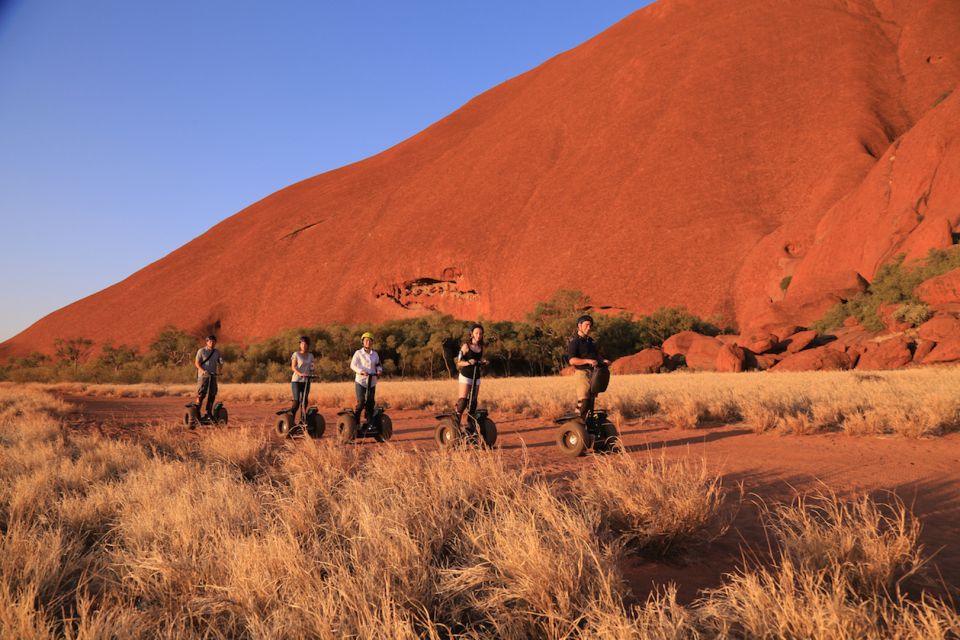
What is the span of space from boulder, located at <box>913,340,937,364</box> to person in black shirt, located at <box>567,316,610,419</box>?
23.6m

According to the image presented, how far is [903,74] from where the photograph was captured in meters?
63.4

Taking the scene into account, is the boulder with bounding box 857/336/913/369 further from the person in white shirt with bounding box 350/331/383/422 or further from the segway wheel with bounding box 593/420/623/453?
the person in white shirt with bounding box 350/331/383/422

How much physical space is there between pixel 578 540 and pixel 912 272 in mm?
36456

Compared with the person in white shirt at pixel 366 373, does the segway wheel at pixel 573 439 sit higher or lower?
lower

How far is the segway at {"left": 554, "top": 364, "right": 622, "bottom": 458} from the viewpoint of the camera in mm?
7500

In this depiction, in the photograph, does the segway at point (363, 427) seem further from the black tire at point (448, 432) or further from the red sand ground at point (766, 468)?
the black tire at point (448, 432)

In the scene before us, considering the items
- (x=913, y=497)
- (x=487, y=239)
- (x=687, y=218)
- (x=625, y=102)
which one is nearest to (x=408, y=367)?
(x=487, y=239)

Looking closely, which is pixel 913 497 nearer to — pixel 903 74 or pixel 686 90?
pixel 686 90

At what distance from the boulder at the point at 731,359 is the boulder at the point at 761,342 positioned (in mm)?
928

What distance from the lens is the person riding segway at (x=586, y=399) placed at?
24.2 ft

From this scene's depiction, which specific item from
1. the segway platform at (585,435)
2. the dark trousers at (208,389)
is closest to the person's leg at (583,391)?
the segway platform at (585,435)

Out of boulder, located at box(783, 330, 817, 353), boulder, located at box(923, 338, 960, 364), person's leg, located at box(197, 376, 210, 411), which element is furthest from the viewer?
boulder, located at box(783, 330, 817, 353)

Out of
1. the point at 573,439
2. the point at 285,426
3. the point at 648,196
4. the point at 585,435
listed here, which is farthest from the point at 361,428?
the point at 648,196

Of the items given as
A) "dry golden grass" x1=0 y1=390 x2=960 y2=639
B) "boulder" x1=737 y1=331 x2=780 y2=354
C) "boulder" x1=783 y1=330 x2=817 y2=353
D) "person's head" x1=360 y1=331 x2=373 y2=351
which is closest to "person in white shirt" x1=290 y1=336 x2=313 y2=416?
"person's head" x1=360 y1=331 x2=373 y2=351
